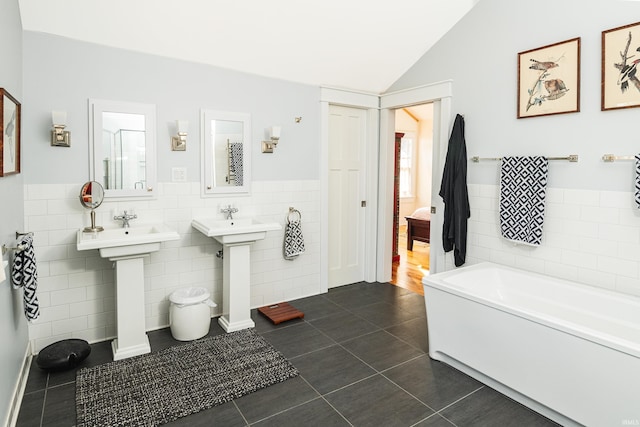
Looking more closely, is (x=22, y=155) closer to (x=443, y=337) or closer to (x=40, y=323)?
(x=40, y=323)

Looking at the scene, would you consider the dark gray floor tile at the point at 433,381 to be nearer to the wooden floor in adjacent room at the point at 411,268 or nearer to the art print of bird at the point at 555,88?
the wooden floor in adjacent room at the point at 411,268

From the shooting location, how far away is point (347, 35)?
3.76 metres

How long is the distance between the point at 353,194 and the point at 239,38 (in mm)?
2181

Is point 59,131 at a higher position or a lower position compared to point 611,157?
higher

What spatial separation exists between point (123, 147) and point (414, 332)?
Result: 2938 millimetres

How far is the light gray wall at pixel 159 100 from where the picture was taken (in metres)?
2.93

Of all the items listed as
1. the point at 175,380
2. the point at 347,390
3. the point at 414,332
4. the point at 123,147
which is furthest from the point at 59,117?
the point at 414,332

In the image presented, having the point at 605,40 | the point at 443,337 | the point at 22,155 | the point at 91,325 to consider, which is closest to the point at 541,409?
the point at 443,337

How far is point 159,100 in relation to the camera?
339 centimetres

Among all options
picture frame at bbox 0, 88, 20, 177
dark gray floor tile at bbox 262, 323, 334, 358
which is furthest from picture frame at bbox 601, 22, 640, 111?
picture frame at bbox 0, 88, 20, 177

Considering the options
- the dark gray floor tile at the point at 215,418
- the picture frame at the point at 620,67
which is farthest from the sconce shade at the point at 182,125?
the picture frame at the point at 620,67

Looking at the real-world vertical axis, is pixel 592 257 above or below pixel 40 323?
above

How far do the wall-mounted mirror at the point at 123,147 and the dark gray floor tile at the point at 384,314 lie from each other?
2.32m

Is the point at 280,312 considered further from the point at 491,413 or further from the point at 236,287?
the point at 491,413
